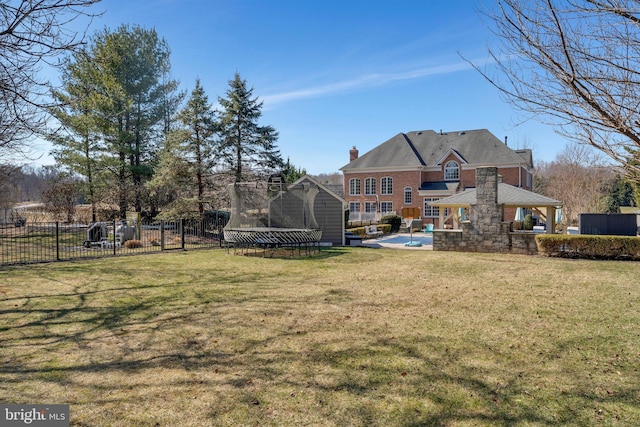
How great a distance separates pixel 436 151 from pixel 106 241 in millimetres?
31478

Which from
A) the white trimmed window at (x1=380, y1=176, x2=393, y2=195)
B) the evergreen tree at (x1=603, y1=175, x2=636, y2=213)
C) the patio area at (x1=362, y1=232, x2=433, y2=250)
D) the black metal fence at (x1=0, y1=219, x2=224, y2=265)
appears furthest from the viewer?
the evergreen tree at (x1=603, y1=175, x2=636, y2=213)

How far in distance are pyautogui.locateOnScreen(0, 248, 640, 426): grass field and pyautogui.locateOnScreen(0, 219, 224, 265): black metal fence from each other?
5772 mm

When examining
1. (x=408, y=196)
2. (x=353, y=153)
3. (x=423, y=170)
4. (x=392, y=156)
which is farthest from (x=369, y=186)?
(x=423, y=170)

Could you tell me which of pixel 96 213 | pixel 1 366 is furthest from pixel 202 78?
pixel 1 366

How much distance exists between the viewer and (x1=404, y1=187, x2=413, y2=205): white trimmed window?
36.1 m

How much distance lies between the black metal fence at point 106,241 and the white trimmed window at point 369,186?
20821 millimetres

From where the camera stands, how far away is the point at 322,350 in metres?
4.45

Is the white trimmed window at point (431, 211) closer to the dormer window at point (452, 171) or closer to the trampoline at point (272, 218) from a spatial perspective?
the dormer window at point (452, 171)

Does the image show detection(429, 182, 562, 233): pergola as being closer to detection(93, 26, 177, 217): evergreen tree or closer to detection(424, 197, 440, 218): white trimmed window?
detection(424, 197, 440, 218): white trimmed window

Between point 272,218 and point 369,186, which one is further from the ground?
point 369,186

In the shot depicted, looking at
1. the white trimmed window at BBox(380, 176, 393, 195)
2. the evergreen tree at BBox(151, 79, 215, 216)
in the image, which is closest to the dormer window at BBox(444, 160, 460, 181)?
the white trimmed window at BBox(380, 176, 393, 195)

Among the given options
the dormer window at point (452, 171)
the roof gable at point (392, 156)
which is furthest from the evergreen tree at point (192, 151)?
the dormer window at point (452, 171)

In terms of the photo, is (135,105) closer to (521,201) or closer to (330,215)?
(330,215)

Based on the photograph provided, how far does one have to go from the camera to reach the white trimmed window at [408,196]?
3606 cm
